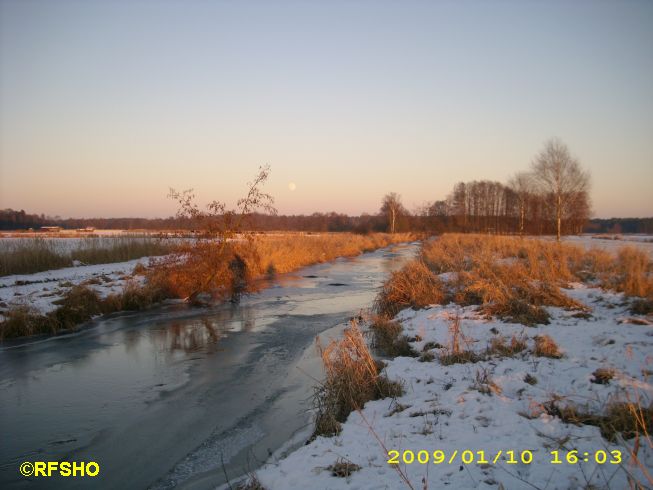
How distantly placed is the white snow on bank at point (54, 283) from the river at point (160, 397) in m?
1.59

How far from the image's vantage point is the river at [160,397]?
15.1 ft

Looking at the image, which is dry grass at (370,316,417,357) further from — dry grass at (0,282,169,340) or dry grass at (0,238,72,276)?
dry grass at (0,238,72,276)

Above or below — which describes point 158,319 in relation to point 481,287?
below

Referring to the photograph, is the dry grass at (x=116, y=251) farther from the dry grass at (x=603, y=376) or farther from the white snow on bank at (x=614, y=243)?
the white snow on bank at (x=614, y=243)

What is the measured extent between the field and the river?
2.61ft

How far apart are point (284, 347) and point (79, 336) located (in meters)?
5.25

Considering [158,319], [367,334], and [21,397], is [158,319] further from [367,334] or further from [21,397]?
[367,334]

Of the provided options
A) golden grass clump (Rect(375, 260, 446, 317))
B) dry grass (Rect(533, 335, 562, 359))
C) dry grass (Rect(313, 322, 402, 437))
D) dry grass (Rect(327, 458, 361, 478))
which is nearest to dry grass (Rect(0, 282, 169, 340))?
golden grass clump (Rect(375, 260, 446, 317))

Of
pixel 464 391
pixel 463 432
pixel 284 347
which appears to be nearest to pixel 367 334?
pixel 284 347

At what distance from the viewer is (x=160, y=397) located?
6.41 metres

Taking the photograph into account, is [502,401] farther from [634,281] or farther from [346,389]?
[634,281]

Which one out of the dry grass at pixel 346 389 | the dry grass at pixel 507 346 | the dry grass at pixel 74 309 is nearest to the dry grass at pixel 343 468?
the dry grass at pixel 346 389

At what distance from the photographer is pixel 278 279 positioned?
20500 millimetres

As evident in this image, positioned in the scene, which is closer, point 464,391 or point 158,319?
point 464,391
